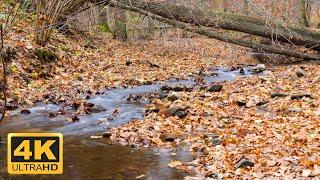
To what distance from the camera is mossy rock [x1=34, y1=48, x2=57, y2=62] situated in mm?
12375

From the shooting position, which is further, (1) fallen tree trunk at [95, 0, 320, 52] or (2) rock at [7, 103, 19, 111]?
(1) fallen tree trunk at [95, 0, 320, 52]

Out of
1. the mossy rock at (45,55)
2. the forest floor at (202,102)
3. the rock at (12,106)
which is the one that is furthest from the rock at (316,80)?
the rock at (12,106)

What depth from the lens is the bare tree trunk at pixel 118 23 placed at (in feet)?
68.3

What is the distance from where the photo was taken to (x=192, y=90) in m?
11.9

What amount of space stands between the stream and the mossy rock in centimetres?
268

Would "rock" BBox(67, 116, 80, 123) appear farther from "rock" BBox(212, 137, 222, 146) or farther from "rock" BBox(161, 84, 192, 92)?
"rock" BBox(161, 84, 192, 92)

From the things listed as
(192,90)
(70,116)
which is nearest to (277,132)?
(70,116)

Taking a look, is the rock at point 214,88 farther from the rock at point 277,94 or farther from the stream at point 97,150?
the stream at point 97,150

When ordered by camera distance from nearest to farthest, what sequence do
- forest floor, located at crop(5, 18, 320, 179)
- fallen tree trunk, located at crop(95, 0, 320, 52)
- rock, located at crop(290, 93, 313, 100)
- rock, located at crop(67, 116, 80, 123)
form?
forest floor, located at crop(5, 18, 320, 179) → rock, located at crop(67, 116, 80, 123) → rock, located at crop(290, 93, 313, 100) → fallen tree trunk, located at crop(95, 0, 320, 52)

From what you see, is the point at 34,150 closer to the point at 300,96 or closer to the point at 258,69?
the point at 300,96

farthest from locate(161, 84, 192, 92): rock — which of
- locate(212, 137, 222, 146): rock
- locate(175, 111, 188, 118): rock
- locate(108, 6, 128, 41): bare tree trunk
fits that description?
locate(108, 6, 128, 41): bare tree trunk

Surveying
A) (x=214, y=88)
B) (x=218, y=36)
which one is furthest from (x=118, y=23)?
(x=214, y=88)

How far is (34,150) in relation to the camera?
3266 mm

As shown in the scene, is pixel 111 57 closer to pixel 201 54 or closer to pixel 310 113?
pixel 201 54
